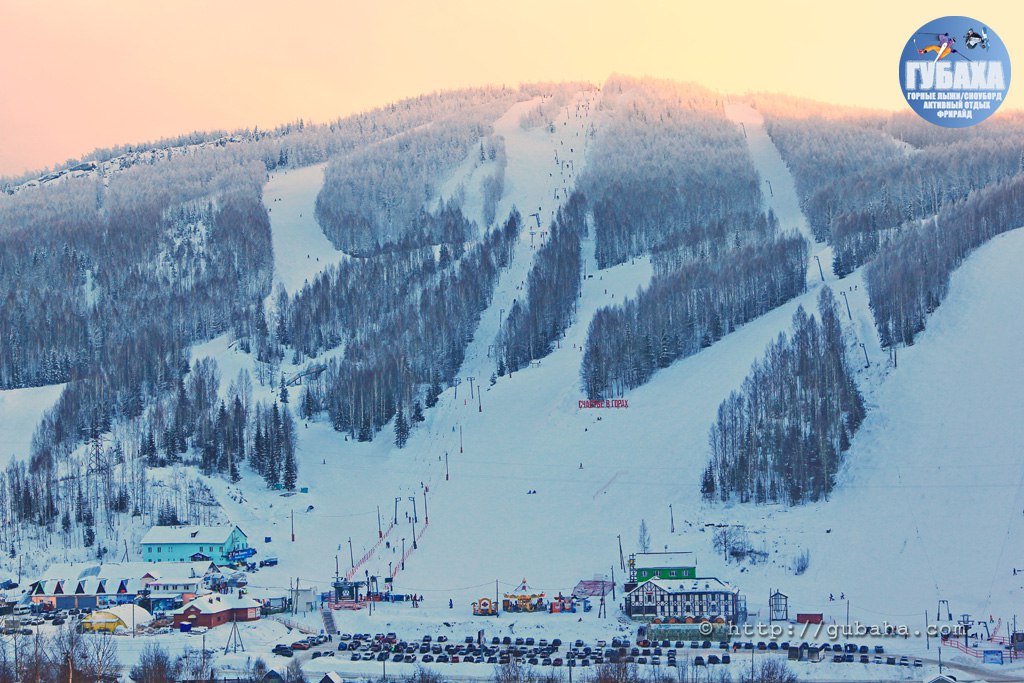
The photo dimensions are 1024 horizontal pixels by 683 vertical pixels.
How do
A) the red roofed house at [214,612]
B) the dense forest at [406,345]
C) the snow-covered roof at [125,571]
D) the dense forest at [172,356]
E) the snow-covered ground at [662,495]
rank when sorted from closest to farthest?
the red roofed house at [214,612]
the snow-covered ground at [662,495]
the snow-covered roof at [125,571]
the dense forest at [172,356]
the dense forest at [406,345]

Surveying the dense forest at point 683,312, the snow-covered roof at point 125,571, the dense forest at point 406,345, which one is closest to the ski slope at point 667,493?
the dense forest at point 683,312

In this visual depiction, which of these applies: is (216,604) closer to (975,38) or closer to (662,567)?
(662,567)

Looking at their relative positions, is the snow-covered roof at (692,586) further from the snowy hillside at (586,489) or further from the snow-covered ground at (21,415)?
the snow-covered ground at (21,415)

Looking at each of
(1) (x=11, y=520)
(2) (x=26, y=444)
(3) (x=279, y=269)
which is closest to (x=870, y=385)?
(1) (x=11, y=520)

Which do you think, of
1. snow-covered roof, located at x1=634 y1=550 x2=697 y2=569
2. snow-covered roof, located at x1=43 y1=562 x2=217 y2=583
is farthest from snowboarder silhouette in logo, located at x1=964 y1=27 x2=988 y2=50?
snow-covered roof, located at x1=43 y1=562 x2=217 y2=583

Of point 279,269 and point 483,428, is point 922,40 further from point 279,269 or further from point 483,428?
point 279,269

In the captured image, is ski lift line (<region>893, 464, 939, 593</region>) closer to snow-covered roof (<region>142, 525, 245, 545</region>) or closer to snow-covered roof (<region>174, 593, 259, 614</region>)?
snow-covered roof (<region>174, 593, 259, 614</region>)

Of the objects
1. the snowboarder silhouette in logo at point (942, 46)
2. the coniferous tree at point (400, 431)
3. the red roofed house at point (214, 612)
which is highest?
the snowboarder silhouette in logo at point (942, 46)
